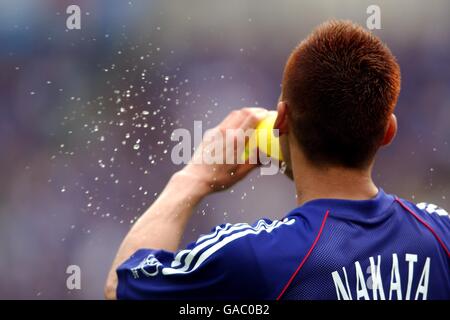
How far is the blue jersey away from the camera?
1.38 m

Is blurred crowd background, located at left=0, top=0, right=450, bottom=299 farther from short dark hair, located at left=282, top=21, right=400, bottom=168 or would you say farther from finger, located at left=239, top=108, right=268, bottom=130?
short dark hair, located at left=282, top=21, right=400, bottom=168

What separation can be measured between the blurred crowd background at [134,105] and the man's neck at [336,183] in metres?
4.25

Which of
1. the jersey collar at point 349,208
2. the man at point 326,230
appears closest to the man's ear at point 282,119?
the man at point 326,230

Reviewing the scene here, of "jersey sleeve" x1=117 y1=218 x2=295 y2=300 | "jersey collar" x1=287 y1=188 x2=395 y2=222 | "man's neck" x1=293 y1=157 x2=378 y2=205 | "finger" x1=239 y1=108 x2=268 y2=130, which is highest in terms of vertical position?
"finger" x1=239 y1=108 x2=268 y2=130

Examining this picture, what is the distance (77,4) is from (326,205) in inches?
206

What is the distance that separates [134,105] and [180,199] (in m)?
4.81

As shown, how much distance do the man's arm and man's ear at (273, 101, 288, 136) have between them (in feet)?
0.76

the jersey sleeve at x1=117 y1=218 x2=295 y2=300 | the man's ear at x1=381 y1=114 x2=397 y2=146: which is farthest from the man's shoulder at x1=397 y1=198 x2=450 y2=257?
the jersey sleeve at x1=117 y1=218 x2=295 y2=300

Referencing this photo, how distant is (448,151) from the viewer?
20.9 feet

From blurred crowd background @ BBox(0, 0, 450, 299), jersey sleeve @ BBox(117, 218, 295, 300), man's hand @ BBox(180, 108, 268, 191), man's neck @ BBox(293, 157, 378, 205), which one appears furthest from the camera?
blurred crowd background @ BBox(0, 0, 450, 299)

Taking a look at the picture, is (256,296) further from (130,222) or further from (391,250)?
(130,222)

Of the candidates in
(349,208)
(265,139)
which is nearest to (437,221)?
(349,208)

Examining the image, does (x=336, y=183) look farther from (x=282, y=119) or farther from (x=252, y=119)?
(x=252, y=119)

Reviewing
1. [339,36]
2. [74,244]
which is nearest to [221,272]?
[339,36]
